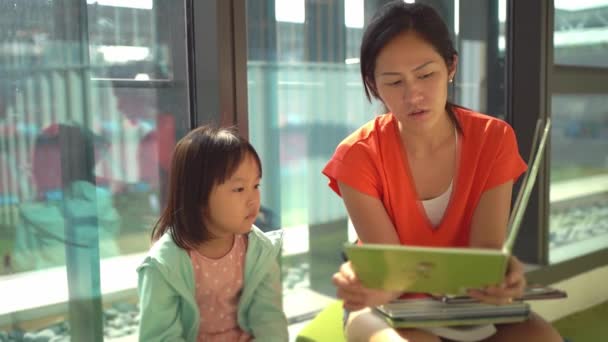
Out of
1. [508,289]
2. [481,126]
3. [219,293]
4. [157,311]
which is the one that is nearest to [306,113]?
[481,126]

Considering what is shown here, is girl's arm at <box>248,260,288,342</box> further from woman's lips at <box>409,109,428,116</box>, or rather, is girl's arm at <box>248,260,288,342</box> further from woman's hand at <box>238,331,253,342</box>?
woman's lips at <box>409,109,428,116</box>

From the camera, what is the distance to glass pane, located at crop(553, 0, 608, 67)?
233cm

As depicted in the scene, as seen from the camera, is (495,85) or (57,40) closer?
(57,40)

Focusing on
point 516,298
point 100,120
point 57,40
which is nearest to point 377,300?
point 516,298

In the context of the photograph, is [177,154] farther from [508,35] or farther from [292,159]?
[508,35]

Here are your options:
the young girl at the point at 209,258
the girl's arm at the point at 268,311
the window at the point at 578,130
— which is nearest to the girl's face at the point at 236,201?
the young girl at the point at 209,258

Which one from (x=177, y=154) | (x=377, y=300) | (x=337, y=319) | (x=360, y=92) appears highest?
(x=360, y=92)

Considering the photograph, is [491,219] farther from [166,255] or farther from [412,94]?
[166,255]

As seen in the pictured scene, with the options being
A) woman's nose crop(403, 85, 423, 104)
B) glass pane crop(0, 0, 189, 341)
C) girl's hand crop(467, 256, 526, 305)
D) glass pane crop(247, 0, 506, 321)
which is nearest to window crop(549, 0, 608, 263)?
glass pane crop(247, 0, 506, 321)

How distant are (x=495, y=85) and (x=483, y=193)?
1228 millimetres

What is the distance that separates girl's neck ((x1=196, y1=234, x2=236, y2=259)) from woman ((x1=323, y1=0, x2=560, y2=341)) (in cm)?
26

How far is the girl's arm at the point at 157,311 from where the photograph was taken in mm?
1118

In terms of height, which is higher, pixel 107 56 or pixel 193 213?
pixel 107 56

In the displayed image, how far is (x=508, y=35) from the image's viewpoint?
2.27 meters
